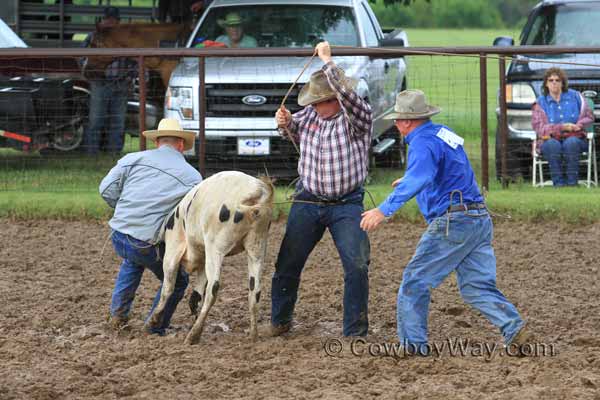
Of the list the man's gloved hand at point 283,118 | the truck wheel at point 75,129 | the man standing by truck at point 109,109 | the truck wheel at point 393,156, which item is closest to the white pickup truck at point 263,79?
the truck wheel at point 393,156

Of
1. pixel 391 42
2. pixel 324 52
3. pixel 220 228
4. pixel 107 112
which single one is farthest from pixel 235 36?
pixel 220 228

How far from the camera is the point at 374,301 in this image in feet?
27.7

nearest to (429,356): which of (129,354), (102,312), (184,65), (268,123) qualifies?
(129,354)

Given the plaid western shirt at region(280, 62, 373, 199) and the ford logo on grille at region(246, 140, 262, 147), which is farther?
the ford logo on grille at region(246, 140, 262, 147)

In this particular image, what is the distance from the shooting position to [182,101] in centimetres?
1263

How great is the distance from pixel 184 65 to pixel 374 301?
5298 millimetres

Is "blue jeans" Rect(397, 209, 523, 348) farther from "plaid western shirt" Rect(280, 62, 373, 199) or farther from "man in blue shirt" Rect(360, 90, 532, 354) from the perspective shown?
"plaid western shirt" Rect(280, 62, 373, 199)

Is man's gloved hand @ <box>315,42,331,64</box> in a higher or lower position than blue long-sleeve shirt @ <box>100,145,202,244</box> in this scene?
higher

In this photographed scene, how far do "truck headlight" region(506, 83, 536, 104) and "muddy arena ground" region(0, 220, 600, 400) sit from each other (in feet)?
8.01

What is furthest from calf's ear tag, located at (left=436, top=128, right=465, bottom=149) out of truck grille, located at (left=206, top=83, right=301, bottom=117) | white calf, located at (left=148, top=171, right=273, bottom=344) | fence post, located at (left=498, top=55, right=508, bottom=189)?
truck grille, located at (left=206, top=83, right=301, bottom=117)

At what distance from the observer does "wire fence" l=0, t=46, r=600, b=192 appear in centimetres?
1226

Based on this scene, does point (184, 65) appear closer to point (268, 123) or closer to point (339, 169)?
point (268, 123)

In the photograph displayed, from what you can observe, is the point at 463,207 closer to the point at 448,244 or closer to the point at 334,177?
the point at 448,244

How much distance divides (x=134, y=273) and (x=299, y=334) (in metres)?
1.17
